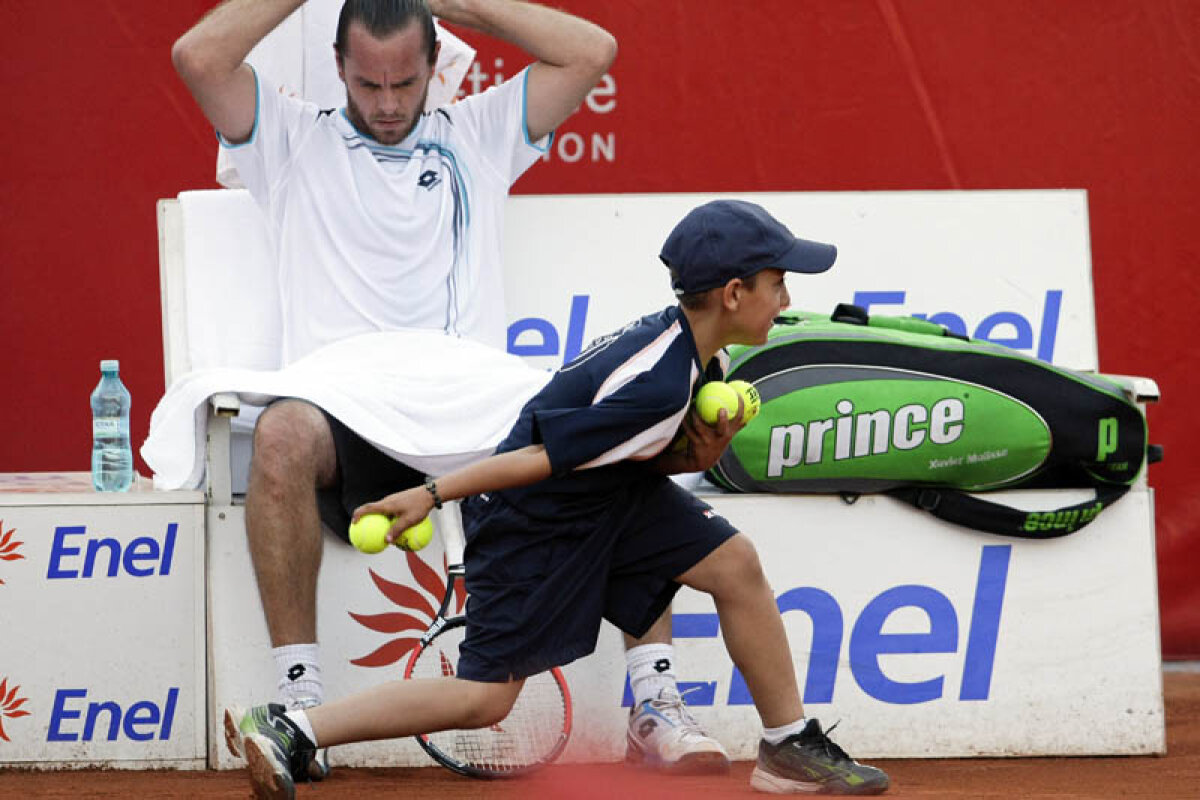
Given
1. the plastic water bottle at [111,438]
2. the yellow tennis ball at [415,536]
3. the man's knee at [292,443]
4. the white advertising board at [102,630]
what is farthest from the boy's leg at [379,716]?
the plastic water bottle at [111,438]

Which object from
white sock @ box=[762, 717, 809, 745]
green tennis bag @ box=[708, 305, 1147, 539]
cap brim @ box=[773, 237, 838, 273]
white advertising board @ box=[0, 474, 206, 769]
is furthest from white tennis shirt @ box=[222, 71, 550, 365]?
white sock @ box=[762, 717, 809, 745]

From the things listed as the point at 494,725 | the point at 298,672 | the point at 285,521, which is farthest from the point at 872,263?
the point at 298,672

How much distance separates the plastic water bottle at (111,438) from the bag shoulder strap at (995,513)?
169cm

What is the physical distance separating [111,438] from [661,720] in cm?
144

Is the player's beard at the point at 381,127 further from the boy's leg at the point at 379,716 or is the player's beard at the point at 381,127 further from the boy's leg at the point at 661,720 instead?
the boy's leg at the point at 379,716

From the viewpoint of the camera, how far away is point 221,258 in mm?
4207

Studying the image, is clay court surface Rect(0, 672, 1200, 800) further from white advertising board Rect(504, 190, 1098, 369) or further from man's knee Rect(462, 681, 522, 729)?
white advertising board Rect(504, 190, 1098, 369)

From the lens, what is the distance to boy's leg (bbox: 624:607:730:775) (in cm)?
353

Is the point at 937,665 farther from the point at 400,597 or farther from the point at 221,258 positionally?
the point at 221,258

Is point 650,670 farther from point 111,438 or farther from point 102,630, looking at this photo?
point 111,438

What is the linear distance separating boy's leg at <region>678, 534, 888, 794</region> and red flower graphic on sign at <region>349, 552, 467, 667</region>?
2.18 feet

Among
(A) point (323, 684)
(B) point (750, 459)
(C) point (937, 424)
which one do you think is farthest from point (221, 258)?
(C) point (937, 424)

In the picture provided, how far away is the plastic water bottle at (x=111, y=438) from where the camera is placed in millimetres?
4020

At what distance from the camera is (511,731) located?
3.64 metres
